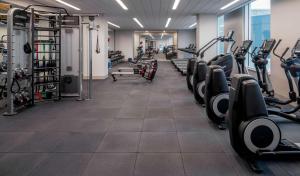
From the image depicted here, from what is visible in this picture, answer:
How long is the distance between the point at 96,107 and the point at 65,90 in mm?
1549

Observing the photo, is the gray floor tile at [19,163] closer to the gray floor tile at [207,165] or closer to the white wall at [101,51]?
the gray floor tile at [207,165]

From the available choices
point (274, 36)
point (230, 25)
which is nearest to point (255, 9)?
point (230, 25)

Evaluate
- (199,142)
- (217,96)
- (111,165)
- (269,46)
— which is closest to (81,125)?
(111,165)

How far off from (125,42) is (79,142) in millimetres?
18787

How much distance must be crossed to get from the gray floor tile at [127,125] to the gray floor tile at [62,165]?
3.72ft

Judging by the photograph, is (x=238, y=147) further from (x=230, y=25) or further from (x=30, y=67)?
(x=230, y=25)

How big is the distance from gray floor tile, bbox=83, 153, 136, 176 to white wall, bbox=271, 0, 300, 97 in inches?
187

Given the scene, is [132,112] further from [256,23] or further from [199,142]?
[256,23]

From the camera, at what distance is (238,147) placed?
295 cm

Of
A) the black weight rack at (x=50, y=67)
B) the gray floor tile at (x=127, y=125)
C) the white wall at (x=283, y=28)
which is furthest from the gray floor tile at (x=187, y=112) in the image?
the black weight rack at (x=50, y=67)

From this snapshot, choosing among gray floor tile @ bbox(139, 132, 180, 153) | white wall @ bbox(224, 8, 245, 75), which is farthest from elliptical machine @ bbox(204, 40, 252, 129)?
white wall @ bbox(224, 8, 245, 75)

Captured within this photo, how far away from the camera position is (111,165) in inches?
116

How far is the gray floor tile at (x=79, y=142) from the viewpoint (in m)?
3.44

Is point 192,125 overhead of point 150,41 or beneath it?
beneath
